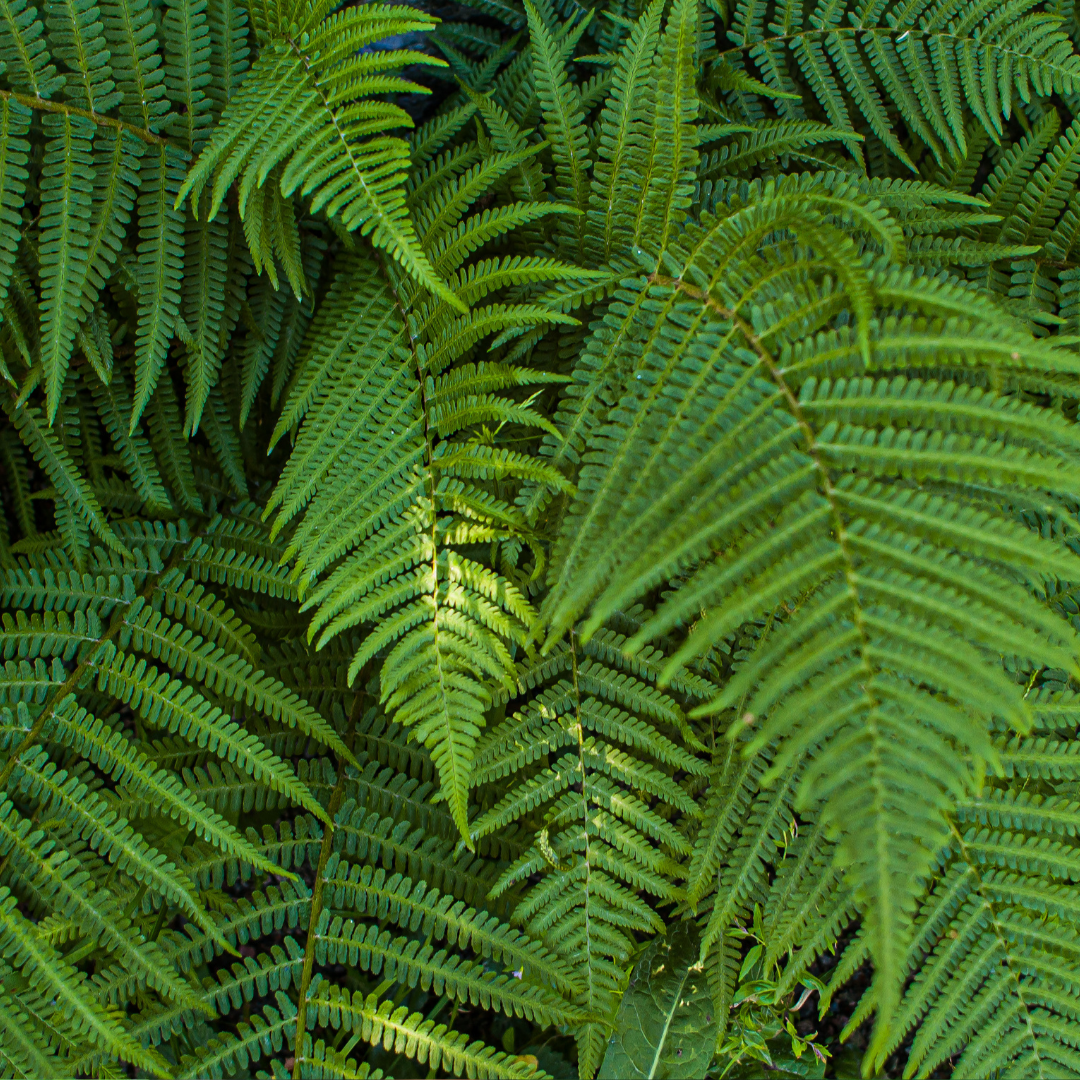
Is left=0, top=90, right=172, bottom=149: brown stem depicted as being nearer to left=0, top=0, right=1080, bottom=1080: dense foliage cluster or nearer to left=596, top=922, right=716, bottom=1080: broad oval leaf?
left=0, top=0, right=1080, bottom=1080: dense foliage cluster

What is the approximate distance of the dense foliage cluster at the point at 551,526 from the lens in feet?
5.94

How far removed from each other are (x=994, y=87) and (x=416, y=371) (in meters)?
1.95

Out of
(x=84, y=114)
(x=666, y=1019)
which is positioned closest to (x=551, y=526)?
(x=666, y=1019)

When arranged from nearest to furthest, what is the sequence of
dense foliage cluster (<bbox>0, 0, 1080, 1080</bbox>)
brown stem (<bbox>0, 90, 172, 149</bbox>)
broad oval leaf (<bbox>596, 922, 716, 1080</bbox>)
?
dense foliage cluster (<bbox>0, 0, 1080, 1080</bbox>), brown stem (<bbox>0, 90, 172, 149</bbox>), broad oval leaf (<bbox>596, 922, 716, 1080</bbox>)

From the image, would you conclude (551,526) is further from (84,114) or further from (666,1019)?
(84,114)

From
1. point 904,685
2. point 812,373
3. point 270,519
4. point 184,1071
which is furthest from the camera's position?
point 270,519

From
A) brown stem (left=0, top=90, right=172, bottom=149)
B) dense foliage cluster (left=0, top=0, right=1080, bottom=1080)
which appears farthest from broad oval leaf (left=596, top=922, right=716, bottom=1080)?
brown stem (left=0, top=90, right=172, bottom=149)

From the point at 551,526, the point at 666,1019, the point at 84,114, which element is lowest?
the point at 666,1019

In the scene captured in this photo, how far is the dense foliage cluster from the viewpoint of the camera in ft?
5.94

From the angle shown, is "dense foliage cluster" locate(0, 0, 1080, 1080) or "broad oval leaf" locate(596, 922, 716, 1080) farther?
"broad oval leaf" locate(596, 922, 716, 1080)

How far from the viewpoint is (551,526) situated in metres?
2.43

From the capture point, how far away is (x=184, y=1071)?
7.36 ft

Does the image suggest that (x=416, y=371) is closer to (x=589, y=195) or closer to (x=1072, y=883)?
(x=589, y=195)

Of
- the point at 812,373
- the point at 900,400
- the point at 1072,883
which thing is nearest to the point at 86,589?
the point at 812,373
